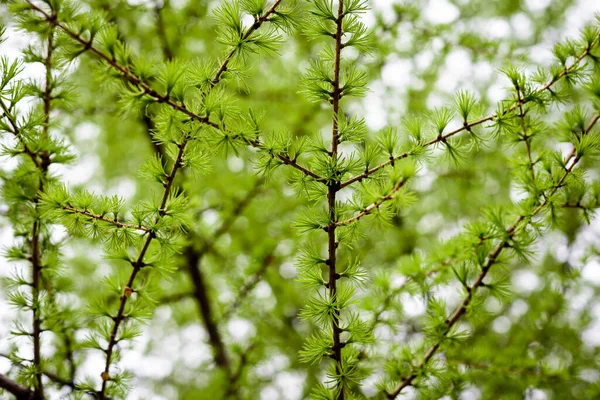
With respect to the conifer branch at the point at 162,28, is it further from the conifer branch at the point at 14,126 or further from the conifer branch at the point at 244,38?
the conifer branch at the point at 244,38

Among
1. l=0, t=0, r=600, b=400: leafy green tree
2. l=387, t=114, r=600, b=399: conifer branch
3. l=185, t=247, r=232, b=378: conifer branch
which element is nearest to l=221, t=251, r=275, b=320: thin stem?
l=0, t=0, r=600, b=400: leafy green tree

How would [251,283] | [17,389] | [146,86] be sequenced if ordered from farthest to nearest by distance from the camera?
[251,283]
[17,389]
[146,86]

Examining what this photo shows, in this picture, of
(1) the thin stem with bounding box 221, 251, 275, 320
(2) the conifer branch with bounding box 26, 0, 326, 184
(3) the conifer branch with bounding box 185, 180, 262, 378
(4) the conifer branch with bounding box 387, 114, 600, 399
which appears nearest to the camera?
(2) the conifer branch with bounding box 26, 0, 326, 184

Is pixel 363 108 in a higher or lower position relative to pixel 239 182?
higher

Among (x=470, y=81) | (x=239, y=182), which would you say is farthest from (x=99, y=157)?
(x=470, y=81)

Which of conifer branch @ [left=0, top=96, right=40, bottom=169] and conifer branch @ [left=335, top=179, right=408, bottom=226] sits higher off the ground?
conifer branch @ [left=0, top=96, right=40, bottom=169]

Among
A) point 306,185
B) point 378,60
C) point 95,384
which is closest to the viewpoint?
point 306,185

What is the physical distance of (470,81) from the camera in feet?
7.16

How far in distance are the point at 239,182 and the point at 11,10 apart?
1.45 metres

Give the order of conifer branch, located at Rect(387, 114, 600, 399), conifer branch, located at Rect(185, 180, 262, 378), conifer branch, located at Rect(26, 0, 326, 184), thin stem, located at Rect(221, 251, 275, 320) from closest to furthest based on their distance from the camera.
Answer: conifer branch, located at Rect(26, 0, 326, 184), conifer branch, located at Rect(387, 114, 600, 399), thin stem, located at Rect(221, 251, 275, 320), conifer branch, located at Rect(185, 180, 262, 378)

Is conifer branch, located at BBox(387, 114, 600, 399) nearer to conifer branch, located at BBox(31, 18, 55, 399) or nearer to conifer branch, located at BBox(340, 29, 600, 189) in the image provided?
conifer branch, located at BBox(340, 29, 600, 189)

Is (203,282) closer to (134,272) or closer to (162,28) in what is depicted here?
(162,28)

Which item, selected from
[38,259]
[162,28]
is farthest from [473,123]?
[162,28]

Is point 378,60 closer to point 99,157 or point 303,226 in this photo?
point 303,226
